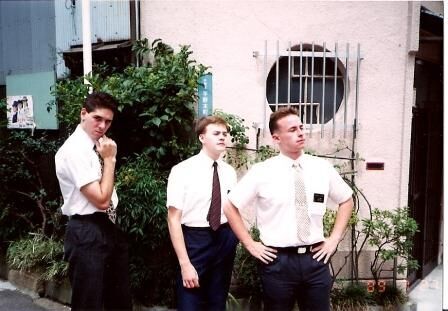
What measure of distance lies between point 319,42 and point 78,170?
3314mm

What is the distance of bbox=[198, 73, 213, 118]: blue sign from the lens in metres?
4.97

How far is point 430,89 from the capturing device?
633 cm


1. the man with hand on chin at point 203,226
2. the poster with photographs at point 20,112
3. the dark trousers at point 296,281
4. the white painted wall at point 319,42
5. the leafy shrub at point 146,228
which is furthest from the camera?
the poster with photographs at point 20,112

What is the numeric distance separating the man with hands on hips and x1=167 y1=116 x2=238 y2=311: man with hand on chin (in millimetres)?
380

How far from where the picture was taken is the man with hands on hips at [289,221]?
9.79 feet

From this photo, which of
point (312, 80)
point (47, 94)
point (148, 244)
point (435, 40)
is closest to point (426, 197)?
point (435, 40)

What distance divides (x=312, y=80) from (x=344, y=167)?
3.64 ft

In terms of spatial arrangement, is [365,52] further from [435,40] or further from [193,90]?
[193,90]

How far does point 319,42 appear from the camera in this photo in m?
5.14

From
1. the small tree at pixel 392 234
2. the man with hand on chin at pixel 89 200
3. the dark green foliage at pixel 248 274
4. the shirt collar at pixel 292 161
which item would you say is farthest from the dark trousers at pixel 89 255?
the small tree at pixel 392 234

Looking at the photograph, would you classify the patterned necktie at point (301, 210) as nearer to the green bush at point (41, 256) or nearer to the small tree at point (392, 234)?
the small tree at point (392, 234)

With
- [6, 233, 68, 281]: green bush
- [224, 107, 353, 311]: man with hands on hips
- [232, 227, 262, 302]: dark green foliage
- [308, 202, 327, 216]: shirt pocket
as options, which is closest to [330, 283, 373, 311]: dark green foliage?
[232, 227, 262, 302]: dark green foliage

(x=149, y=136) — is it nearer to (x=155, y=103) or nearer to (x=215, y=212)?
(x=155, y=103)

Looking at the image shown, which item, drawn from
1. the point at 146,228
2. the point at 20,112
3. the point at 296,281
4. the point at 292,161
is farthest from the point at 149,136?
the point at 20,112
